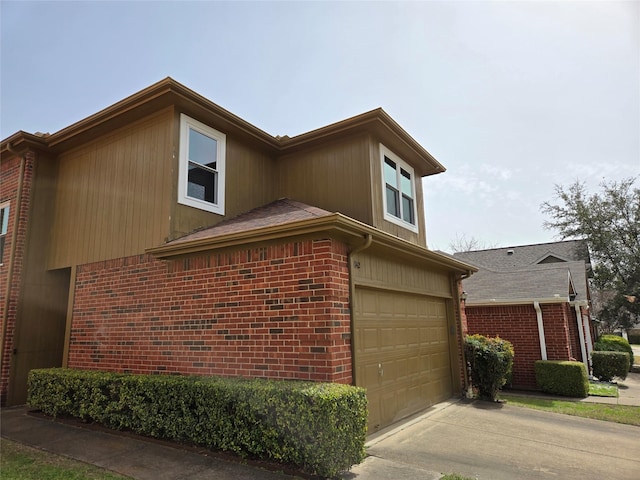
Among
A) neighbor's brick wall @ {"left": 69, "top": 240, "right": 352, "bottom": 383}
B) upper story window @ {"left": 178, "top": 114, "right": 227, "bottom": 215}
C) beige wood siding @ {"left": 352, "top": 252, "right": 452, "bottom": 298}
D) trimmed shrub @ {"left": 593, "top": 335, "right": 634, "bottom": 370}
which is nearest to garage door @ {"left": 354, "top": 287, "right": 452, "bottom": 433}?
beige wood siding @ {"left": 352, "top": 252, "right": 452, "bottom": 298}

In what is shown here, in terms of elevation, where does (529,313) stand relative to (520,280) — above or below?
below

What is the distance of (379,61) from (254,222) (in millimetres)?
4017

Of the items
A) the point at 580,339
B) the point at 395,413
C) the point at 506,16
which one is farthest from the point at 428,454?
the point at 580,339

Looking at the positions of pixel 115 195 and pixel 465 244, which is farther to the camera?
pixel 465 244

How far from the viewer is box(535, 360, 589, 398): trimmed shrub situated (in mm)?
10445

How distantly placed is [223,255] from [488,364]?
258 inches

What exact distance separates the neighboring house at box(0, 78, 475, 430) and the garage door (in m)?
0.04

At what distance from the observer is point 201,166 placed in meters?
8.05

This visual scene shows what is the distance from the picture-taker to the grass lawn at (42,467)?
4.65 metres

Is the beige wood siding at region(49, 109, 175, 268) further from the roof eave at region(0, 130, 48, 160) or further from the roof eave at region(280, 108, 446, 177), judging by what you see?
the roof eave at region(280, 108, 446, 177)

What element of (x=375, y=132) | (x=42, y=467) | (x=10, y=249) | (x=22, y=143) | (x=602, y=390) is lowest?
(x=602, y=390)

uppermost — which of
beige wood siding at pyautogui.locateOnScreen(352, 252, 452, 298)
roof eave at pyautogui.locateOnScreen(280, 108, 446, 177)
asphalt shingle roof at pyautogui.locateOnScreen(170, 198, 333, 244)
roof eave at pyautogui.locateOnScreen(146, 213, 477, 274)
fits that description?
roof eave at pyautogui.locateOnScreen(280, 108, 446, 177)

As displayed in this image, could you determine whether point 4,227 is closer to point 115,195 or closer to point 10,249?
point 10,249

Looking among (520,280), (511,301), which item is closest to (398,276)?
(511,301)
